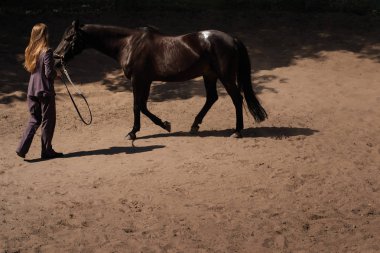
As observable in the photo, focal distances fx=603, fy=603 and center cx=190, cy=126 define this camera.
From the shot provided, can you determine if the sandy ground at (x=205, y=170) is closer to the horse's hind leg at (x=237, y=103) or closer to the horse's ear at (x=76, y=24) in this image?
the horse's hind leg at (x=237, y=103)

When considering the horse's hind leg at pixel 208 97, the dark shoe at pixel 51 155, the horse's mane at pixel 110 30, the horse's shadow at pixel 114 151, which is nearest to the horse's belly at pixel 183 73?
the horse's hind leg at pixel 208 97

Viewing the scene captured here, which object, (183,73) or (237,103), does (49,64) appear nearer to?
(183,73)

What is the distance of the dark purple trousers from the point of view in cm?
850

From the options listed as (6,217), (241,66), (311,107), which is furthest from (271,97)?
(6,217)

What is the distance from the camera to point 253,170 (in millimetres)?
8156

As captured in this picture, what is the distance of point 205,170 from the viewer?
8172 mm

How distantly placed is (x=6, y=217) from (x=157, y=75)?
357cm

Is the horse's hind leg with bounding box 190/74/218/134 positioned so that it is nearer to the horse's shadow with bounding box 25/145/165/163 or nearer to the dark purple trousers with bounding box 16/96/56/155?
the horse's shadow with bounding box 25/145/165/163

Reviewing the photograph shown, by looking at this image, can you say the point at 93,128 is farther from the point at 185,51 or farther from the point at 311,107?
the point at 311,107

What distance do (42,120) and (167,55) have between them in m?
2.19

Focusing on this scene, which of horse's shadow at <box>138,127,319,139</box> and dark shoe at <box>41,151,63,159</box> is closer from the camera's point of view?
dark shoe at <box>41,151,63,159</box>

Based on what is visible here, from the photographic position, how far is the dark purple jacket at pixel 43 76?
826cm

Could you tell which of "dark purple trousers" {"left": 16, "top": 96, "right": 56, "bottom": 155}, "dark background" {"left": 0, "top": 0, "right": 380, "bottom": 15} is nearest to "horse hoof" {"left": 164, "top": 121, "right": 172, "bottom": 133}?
"dark purple trousers" {"left": 16, "top": 96, "right": 56, "bottom": 155}

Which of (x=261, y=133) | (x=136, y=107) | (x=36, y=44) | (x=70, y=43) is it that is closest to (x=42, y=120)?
(x=36, y=44)
